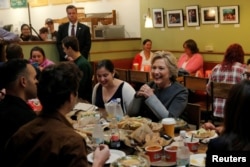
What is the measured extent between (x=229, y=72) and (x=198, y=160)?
301 centimetres

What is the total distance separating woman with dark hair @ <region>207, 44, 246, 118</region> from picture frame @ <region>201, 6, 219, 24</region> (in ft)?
7.34

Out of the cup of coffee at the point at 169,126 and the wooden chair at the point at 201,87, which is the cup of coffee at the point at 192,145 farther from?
the wooden chair at the point at 201,87

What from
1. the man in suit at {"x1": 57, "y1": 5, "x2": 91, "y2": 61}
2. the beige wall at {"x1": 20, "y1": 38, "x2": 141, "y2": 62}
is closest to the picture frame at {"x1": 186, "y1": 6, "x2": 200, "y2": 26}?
the beige wall at {"x1": 20, "y1": 38, "x2": 141, "y2": 62}

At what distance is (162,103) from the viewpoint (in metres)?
3.27

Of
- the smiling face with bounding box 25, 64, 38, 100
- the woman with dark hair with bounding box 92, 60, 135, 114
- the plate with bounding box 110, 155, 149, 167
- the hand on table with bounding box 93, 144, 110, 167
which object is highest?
the smiling face with bounding box 25, 64, 38, 100

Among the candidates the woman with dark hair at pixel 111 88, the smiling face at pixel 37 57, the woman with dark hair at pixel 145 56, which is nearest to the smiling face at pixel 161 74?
the woman with dark hair at pixel 111 88

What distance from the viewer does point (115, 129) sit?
267 cm

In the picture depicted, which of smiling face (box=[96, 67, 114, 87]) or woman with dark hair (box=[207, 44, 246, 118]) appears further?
woman with dark hair (box=[207, 44, 246, 118])

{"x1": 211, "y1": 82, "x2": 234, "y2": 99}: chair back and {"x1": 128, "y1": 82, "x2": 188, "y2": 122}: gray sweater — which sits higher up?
{"x1": 128, "y1": 82, "x2": 188, "y2": 122}: gray sweater

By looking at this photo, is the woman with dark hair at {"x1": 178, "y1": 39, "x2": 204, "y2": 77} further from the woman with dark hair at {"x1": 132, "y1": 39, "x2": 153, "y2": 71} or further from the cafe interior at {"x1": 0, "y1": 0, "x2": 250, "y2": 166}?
the woman with dark hair at {"x1": 132, "y1": 39, "x2": 153, "y2": 71}

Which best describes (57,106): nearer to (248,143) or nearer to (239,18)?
(248,143)

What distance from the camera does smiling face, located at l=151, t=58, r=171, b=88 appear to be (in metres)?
3.29

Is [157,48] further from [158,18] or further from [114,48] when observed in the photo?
[114,48]

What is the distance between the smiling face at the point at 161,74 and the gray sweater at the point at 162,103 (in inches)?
2.2
